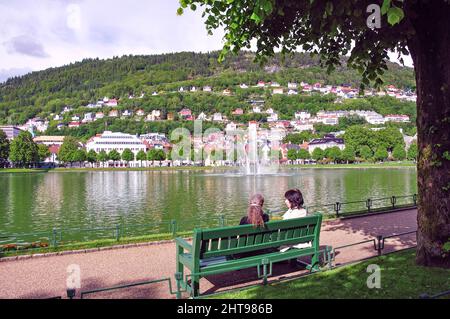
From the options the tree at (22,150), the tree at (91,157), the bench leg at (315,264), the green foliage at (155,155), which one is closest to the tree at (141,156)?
the green foliage at (155,155)

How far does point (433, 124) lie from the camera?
6.90m

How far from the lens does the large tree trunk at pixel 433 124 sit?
6.82 metres

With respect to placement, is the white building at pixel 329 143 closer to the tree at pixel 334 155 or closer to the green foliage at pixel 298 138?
the green foliage at pixel 298 138

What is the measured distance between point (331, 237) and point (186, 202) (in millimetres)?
19767

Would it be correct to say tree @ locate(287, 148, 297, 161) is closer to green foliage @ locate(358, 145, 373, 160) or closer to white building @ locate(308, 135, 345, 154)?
white building @ locate(308, 135, 345, 154)

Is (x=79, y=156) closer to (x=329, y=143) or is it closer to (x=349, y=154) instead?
(x=349, y=154)

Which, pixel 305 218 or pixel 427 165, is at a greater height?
pixel 427 165

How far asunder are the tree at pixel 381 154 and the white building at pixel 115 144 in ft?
278

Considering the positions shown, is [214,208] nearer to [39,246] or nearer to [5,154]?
[39,246]

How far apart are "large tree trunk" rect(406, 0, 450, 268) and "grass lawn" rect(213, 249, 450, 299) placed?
569 millimetres

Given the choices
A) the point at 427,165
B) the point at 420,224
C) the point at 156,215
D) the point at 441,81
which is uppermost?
the point at 441,81
